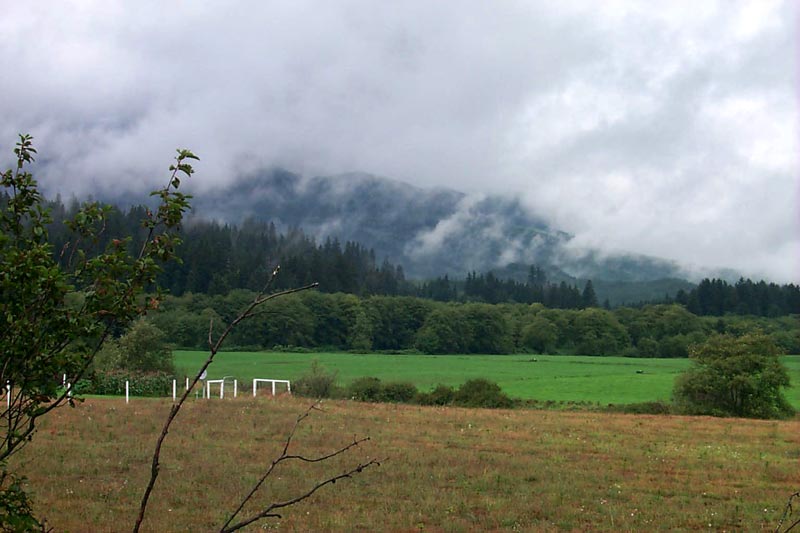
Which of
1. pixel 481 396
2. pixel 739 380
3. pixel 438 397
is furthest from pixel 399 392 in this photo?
pixel 739 380

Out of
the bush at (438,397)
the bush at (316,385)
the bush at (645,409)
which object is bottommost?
the bush at (645,409)

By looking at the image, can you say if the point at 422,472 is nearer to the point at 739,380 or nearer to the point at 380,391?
the point at 380,391

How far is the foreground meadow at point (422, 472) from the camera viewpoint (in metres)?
16.5

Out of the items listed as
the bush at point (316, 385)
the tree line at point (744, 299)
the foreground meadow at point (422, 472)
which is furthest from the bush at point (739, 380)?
the tree line at point (744, 299)

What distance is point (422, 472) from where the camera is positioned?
74.1 ft

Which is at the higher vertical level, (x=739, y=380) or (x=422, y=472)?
(x=739, y=380)

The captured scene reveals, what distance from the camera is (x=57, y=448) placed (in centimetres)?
2469

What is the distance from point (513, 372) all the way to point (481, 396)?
43.0m

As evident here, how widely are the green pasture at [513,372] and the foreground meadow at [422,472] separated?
28.8m

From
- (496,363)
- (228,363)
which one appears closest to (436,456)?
(228,363)

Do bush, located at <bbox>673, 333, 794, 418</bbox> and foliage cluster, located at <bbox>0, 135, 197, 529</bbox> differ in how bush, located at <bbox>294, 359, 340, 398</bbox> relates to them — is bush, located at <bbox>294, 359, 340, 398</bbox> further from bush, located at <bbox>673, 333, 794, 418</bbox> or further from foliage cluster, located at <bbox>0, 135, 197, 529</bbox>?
foliage cluster, located at <bbox>0, 135, 197, 529</bbox>

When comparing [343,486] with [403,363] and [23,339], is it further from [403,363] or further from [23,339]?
[403,363]

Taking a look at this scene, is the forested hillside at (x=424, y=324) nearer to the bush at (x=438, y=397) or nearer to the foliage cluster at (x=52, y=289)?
the bush at (x=438, y=397)

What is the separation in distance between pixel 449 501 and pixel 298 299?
415ft
